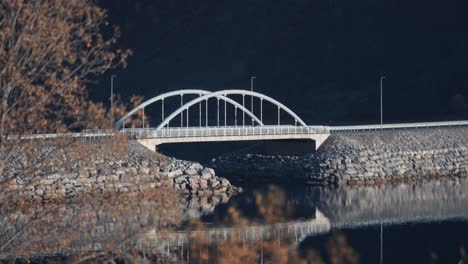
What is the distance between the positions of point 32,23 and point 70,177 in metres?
33.0

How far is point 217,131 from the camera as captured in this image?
56125mm

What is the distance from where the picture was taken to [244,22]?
A: 463 ft

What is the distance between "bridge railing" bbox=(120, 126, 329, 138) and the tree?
36.2 m

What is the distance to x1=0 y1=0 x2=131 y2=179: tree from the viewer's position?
527 inches

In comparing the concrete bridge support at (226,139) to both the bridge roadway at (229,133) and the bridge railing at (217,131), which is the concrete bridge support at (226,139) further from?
the bridge railing at (217,131)

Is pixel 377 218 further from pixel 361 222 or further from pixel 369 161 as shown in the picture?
pixel 369 161

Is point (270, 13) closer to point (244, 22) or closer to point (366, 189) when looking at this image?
point (244, 22)

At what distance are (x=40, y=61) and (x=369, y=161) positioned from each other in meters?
48.2

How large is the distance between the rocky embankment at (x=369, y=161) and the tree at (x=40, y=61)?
44485 millimetres

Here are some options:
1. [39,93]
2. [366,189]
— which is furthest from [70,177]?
[39,93]

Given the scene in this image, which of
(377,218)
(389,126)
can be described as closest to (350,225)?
(377,218)

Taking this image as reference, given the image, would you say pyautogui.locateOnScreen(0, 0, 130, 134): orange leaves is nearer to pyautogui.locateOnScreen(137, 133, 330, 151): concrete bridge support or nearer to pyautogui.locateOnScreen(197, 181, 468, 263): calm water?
pyautogui.locateOnScreen(197, 181, 468, 263): calm water

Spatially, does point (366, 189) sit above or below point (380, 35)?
below

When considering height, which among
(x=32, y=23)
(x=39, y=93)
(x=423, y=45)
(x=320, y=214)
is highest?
(x=423, y=45)
